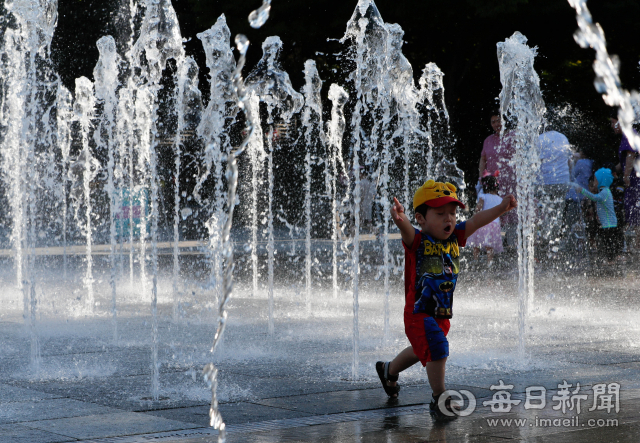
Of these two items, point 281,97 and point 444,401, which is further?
point 281,97

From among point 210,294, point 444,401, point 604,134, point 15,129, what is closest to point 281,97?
point 15,129

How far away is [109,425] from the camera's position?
4160mm

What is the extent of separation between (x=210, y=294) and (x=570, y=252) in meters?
6.71

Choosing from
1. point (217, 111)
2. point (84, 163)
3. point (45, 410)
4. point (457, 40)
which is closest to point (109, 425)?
point (45, 410)

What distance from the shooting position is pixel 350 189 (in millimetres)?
20359

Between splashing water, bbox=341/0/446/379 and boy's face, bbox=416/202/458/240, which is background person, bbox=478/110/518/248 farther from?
boy's face, bbox=416/202/458/240

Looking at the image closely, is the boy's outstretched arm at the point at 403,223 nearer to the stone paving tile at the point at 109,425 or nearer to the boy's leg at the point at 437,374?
the boy's leg at the point at 437,374

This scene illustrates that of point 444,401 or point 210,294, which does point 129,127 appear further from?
point 444,401

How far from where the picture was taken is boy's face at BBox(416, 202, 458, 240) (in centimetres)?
466

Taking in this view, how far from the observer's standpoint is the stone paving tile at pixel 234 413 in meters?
4.31

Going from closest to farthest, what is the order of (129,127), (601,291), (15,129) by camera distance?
(601,291) → (15,129) → (129,127)

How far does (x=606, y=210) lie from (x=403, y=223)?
9834 mm

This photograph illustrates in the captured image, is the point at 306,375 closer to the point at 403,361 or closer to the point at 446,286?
the point at 403,361

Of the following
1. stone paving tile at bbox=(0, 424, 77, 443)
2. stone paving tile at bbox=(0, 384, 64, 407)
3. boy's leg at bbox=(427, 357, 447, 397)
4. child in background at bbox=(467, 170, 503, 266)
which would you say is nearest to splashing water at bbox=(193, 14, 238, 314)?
child in background at bbox=(467, 170, 503, 266)
